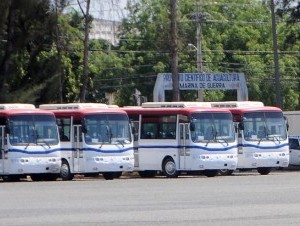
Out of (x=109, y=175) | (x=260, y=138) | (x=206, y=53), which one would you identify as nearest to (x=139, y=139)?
(x=109, y=175)

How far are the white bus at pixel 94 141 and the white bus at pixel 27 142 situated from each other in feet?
4.24

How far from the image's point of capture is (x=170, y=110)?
4262cm

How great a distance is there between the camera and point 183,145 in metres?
42.1

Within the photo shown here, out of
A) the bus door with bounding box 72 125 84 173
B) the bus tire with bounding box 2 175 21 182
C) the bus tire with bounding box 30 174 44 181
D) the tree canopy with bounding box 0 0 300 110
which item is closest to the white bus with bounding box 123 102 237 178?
the bus door with bounding box 72 125 84 173

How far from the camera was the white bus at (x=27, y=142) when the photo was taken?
129 ft

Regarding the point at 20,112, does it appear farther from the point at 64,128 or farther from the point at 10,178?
the point at 10,178

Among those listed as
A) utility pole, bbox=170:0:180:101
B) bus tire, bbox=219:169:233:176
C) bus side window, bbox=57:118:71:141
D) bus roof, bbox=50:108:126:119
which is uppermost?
utility pole, bbox=170:0:180:101

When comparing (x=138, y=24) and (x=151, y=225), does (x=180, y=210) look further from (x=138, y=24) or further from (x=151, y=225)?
(x=138, y=24)

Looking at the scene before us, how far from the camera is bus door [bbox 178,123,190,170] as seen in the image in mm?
41906

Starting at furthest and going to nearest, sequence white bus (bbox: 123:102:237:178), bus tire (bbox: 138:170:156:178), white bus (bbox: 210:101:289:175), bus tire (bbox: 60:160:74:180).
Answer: bus tire (bbox: 138:170:156:178)
white bus (bbox: 210:101:289:175)
bus tire (bbox: 60:160:74:180)
white bus (bbox: 123:102:237:178)

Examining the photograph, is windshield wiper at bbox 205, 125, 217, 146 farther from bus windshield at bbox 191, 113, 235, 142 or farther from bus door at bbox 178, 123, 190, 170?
bus door at bbox 178, 123, 190, 170

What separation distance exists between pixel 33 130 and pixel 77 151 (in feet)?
7.66

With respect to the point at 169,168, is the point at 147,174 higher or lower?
lower

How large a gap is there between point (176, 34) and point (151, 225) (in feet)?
101
